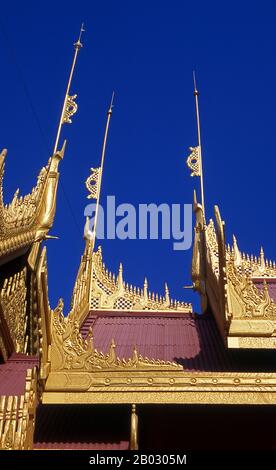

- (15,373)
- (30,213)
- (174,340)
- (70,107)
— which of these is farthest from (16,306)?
(70,107)

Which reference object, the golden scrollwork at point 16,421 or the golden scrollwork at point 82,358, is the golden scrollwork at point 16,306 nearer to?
the golden scrollwork at point 82,358

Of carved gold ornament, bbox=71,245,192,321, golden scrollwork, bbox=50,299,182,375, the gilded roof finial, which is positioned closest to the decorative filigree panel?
carved gold ornament, bbox=71,245,192,321

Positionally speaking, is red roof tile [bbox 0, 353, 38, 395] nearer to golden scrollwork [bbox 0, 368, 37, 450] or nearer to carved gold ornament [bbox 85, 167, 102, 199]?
golden scrollwork [bbox 0, 368, 37, 450]

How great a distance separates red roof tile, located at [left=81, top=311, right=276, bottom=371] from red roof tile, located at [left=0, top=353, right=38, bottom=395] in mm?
990

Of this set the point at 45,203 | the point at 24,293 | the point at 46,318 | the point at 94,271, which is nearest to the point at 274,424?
the point at 46,318

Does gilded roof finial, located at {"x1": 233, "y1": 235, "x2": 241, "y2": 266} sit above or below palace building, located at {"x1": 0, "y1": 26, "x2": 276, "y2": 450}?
above

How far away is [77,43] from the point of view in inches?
475

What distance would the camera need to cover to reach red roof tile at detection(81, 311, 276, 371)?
591 cm

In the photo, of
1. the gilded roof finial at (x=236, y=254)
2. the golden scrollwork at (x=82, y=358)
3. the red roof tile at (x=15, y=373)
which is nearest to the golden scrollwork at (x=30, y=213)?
the golden scrollwork at (x=82, y=358)

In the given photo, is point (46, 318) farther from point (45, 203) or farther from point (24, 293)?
point (45, 203)

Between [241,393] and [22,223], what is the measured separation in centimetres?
318

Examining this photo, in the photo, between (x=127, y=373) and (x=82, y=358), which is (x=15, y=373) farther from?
(x=127, y=373)
